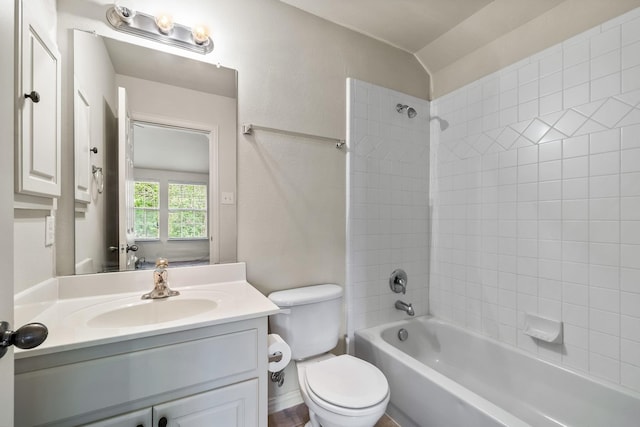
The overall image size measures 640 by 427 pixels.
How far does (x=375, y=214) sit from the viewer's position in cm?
198

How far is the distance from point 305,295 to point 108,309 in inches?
34.7

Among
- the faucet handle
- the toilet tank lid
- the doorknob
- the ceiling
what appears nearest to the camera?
the doorknob

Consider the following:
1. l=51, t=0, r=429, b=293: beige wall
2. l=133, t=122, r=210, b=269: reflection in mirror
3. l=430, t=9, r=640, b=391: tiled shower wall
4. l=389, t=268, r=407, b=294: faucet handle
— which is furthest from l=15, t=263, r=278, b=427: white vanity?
l=430, t=9, r=640, b=391: tiled shower wall

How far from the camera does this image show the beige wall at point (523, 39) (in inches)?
55.9

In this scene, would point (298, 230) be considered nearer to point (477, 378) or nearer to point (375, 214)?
point (375, 214)

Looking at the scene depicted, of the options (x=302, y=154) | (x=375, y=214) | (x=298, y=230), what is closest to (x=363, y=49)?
(x=302, y=154)

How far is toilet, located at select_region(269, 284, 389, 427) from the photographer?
1169 mm

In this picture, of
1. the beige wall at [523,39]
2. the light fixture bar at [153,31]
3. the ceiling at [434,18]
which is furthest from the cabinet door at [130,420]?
the beige wall at [523,39]

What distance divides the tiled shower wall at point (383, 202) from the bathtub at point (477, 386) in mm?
205

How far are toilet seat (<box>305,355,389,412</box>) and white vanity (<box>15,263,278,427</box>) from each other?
11.0 inches

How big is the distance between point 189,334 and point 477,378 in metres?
1.80

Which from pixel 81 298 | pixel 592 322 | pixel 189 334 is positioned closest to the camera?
pixel 189 334

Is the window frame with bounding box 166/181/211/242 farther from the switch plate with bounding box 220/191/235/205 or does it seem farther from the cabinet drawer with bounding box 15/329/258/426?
the cabinet drawer with bounding box 15/329/258/426

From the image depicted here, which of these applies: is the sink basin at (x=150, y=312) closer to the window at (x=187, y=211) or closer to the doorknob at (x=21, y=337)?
the window at (x=187, y=211)
